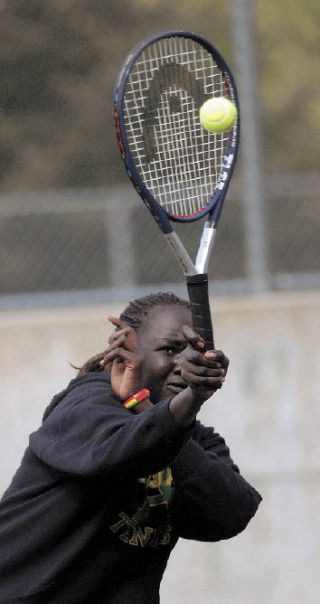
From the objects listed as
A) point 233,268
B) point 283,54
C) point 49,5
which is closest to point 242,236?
point 233,268

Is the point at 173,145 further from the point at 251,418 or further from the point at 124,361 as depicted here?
the point at 251,418

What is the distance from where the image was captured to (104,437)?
304cm

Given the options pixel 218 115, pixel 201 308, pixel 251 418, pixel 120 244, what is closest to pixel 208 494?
pixel 201 308

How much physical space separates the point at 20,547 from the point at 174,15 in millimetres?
4288

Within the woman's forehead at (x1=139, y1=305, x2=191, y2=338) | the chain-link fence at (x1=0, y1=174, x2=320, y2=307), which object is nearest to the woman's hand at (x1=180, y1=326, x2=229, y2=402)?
the woman's forehead at (x1=139, y1=305, x2=191, y2=338)

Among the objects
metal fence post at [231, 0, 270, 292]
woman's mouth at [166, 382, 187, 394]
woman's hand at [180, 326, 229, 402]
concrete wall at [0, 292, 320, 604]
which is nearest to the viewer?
woman's hand at [180, 326, 229, 402]

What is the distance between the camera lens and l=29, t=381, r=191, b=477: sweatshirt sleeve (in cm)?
294

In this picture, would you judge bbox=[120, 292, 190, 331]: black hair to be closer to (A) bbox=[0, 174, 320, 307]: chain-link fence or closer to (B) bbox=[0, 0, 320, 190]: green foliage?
(A) bbox=[0, 174, 320, 307]: chain-link fence

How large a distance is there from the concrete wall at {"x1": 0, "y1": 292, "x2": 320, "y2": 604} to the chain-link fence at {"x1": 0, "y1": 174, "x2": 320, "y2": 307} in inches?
6.3

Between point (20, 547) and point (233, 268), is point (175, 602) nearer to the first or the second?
point (233, 268)

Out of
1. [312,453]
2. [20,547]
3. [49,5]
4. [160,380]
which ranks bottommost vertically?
[312,453]

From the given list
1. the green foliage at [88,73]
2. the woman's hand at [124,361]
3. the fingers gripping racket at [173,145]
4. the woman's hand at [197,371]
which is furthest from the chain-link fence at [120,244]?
the woman's hand at [197,371]

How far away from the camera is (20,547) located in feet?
11.2

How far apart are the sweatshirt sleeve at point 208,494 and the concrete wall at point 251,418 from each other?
8.38 ft
